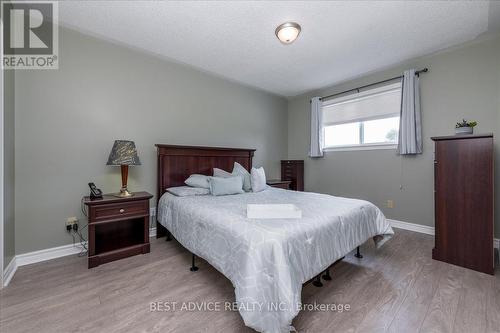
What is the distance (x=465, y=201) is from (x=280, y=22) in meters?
2.60

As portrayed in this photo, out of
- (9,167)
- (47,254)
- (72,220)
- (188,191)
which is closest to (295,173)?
(188,191)

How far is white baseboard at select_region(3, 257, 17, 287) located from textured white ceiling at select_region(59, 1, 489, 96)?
95.2 inches

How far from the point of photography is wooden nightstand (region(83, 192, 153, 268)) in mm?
2006

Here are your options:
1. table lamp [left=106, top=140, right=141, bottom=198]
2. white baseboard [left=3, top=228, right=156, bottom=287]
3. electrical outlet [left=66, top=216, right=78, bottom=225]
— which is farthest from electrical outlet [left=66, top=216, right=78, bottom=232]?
table lamp [left=106, top=140, right=141, bottom=198]

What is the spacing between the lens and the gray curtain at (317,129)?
400cm

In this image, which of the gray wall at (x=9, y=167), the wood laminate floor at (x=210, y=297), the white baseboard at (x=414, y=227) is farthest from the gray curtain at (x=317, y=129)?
the gray wall at (x=9, y=167)

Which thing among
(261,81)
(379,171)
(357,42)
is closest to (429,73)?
(357,42)

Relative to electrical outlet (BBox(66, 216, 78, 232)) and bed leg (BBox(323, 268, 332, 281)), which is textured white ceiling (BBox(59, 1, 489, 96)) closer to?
electrical outlet (BBox(66, 216, 78, 232))

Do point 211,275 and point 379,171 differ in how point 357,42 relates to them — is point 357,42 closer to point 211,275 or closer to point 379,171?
point 379,171

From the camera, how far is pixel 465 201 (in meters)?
2.04

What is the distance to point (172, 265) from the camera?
2064 mm

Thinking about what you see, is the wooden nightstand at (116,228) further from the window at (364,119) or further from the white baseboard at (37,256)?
the window at (364,119)

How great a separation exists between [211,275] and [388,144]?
3.16m

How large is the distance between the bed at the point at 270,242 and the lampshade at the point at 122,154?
63 centimetres
